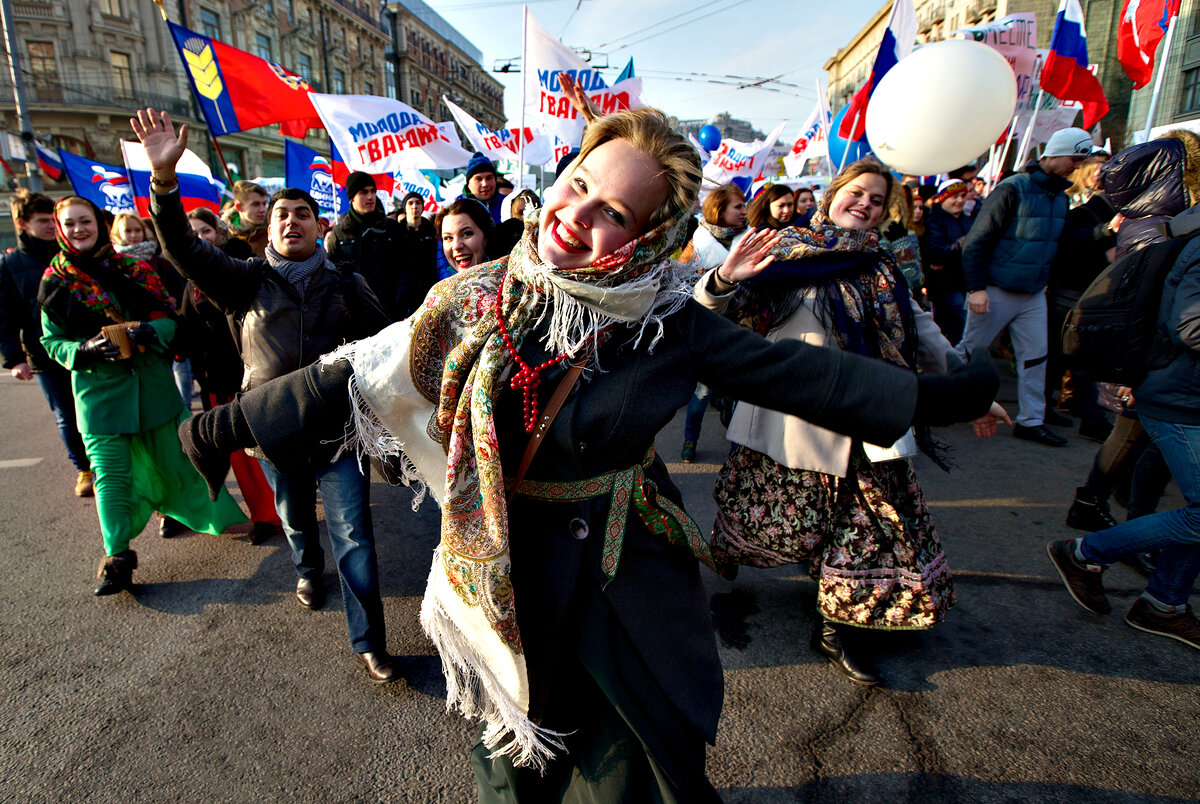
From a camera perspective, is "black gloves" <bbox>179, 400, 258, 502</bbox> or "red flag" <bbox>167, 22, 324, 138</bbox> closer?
"black gloves" <bbox>179, 400, 258, 502</bbox>

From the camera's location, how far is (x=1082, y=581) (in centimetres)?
289

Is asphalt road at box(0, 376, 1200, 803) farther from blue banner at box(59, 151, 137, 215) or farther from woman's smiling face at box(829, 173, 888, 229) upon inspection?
blue banner at box(59, 151, 137, 215)

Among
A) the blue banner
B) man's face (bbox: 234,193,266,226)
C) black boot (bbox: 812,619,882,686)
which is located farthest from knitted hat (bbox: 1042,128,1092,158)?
the blue banner

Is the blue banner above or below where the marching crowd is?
above

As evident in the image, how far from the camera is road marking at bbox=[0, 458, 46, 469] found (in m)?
4.80

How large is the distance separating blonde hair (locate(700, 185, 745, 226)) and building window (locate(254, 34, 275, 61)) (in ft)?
145

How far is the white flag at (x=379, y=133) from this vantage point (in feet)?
21.0

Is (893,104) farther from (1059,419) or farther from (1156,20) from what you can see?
(1156,20)

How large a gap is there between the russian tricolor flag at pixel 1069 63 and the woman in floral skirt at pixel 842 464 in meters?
6.72

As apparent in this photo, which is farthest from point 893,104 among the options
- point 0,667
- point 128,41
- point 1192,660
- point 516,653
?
point 128,41

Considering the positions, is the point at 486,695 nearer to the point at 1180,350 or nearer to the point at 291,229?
the point at 291,229

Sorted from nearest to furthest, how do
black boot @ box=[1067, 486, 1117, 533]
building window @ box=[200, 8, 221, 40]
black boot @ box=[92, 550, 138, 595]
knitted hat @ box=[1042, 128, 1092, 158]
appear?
black boot @ box=[92, 550, 138, 595]
black boot @ box=[1067, 486, 1117, 533]
knitted hat @ box=[1042, 128, 1092, 158]
building window @ box=[200, 8, 221, 40]

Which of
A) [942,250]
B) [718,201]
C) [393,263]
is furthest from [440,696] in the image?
[942,250]

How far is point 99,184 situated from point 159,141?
8059 mm
